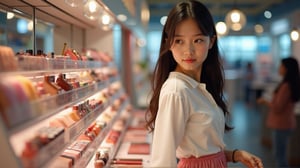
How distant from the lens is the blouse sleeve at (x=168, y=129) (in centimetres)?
151

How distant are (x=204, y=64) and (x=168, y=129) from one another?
62 cm

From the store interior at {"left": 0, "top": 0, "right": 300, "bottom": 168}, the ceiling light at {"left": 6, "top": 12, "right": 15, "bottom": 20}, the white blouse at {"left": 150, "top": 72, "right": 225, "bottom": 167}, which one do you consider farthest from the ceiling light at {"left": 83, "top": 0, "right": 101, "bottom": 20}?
the white blouse at {"left": 150, "top": 72, "right": 225, "bottom": 167}

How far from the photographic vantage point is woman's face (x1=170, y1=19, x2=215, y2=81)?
5.71 ft

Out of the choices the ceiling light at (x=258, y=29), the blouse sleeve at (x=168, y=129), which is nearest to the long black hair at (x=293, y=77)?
the ceiling light at (x=258, y=29)

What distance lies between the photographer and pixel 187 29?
1737 mm

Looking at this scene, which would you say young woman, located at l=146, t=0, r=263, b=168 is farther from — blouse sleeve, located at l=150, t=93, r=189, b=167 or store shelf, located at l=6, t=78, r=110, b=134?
store shelf, located at l=6, t=78, r=110, b=134

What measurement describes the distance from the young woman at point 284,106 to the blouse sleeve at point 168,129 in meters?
3.82

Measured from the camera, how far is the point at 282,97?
5020 mm

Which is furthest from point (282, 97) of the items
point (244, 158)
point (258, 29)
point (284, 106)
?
Result: point (244, 158)

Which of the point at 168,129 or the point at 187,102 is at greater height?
the point at 187,102

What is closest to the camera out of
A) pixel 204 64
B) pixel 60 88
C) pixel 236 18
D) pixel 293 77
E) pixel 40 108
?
pixel 40 108

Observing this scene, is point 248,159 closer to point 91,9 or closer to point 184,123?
point 184,123

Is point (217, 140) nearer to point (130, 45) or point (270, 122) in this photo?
point (270, 122)

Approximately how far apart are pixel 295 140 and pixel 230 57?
→ 9853 millimetres
